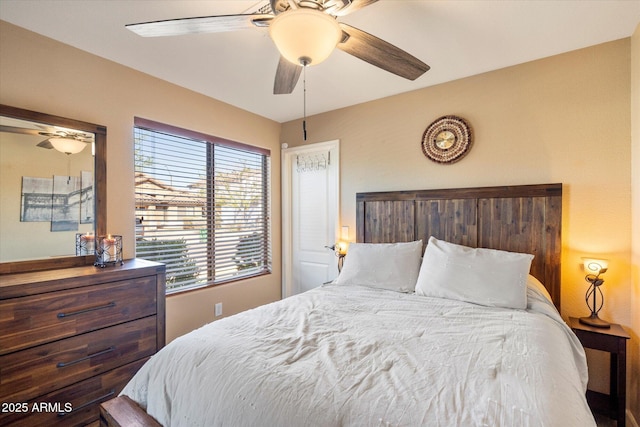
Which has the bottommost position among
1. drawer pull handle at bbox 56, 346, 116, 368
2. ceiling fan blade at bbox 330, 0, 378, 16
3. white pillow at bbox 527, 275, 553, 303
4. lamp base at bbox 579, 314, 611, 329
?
drawer pull handle at bbox 56, 346, 116, 368

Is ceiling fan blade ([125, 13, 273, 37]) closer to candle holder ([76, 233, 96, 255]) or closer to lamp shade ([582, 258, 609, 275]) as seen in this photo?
candle holder ([76, 233, 96, 255])

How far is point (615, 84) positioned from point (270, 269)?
352cm

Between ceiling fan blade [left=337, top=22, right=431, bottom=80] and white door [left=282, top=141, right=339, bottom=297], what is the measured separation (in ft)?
5.44

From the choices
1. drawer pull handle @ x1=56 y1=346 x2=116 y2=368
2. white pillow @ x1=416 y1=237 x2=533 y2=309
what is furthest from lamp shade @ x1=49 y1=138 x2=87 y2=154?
white pillow @ x1=416 y1=237 x2=533 y2=309

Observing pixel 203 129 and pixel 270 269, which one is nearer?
pixel 203 129

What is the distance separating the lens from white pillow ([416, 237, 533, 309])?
187cm

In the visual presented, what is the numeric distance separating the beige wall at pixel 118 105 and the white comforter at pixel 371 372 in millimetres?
1452

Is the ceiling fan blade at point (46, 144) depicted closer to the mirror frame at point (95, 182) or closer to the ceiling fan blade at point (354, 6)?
the mirror frame at point (95, 182)

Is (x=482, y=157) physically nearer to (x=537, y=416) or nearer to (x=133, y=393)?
(x=537, y=416)

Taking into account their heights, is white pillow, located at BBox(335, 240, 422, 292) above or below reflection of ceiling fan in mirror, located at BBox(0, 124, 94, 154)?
below

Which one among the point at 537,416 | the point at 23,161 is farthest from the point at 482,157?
the point at 23,161

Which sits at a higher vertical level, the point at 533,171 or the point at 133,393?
the point at 533,171

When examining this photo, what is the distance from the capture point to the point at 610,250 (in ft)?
6.68

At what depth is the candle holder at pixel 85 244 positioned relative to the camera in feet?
6.86
